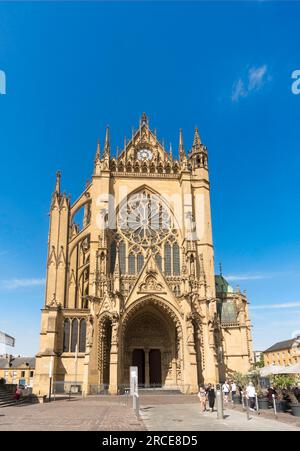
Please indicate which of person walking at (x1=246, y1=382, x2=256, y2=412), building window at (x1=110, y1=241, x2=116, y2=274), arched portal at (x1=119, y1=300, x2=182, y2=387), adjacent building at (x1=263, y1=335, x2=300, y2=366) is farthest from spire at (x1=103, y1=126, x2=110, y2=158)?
adjacent building at (x1=263, y1=335, x2=300, y2=366)

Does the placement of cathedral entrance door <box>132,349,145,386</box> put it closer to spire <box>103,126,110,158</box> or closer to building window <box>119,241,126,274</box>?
building window <box>119,241,126,274</box>

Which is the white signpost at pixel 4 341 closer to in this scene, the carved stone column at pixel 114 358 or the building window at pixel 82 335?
the building window at pixel 82 335

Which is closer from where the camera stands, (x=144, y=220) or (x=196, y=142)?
(x=144, y=220)

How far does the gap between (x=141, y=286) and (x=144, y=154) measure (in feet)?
60.7

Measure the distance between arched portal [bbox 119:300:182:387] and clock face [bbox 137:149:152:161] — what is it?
18.8m

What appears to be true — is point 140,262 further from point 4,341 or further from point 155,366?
point 4,341

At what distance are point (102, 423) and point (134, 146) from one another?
122 feet

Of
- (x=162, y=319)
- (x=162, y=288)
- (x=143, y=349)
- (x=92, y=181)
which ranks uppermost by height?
(x=92, y=181)

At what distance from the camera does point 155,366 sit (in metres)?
38.8

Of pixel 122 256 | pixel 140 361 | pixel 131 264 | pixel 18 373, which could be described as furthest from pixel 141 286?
pixel 18 373

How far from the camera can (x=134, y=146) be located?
47.5m
